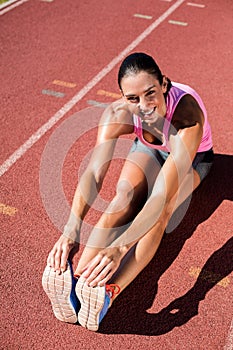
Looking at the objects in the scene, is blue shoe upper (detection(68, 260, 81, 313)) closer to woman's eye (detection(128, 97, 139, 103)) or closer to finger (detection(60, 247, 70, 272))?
finger (detection(60, 247, 70, 272))

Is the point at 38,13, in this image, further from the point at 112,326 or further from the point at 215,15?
the point at 112,326

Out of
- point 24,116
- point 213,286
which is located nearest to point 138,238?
point 213,286

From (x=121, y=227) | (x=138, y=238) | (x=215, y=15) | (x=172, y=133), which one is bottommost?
(x=215, y=15)

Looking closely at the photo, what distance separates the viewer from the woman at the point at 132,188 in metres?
3.19

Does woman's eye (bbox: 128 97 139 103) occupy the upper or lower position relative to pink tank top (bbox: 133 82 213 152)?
upper

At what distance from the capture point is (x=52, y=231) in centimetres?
426

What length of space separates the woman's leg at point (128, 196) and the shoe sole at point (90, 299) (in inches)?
14.0

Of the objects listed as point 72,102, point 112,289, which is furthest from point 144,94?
point 72,102

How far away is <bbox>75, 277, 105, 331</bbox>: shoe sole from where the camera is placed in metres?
3.09

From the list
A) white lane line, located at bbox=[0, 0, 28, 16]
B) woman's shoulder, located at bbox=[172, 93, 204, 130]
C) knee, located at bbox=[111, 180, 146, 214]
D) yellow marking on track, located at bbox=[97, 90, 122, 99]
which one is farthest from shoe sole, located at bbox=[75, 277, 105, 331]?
white lane line, located at bbox=[0, 0, 28, 16]

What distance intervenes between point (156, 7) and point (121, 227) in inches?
249

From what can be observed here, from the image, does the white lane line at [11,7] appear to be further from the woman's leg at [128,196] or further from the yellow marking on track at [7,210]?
the woman's leg at [128,196]

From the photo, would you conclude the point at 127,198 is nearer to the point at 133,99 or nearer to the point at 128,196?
the point at 128,196

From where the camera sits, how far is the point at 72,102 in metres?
6.12
